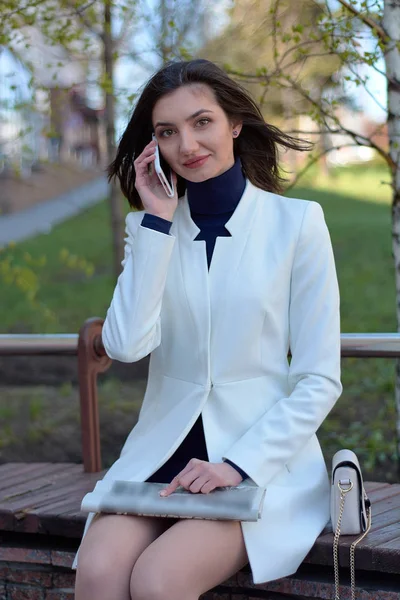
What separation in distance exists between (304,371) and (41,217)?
57.9 ft

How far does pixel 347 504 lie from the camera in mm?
2729

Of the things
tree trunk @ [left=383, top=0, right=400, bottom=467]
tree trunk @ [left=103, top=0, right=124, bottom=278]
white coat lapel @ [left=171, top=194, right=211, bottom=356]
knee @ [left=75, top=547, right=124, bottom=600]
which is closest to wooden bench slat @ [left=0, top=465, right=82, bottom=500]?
knee @ [left=75, top=547, right=124, bottom=600]

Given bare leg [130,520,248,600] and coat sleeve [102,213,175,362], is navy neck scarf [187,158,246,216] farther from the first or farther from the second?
bare leg [130,520,248,600]

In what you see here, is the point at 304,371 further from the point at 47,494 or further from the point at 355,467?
the point at 47,494

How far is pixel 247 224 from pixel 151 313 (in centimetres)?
45

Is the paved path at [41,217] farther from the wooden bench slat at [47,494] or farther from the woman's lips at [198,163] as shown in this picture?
the woman's lips at [198,163]

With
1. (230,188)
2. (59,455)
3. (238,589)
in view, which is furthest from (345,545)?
(59,455)

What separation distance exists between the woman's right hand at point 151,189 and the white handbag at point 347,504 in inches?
38.7

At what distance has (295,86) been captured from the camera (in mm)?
4277

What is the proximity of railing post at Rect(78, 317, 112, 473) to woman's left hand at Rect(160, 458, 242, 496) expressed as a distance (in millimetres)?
1168

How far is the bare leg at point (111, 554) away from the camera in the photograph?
99.1 inches

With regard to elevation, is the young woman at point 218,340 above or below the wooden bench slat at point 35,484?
above

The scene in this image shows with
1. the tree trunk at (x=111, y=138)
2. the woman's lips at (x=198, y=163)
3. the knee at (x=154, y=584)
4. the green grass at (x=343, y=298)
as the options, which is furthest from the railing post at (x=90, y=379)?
the tree trunk at (x=111, y=138)

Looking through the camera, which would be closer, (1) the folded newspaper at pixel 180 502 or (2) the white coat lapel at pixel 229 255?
(1) the folded newspaper at pixel 180 502
